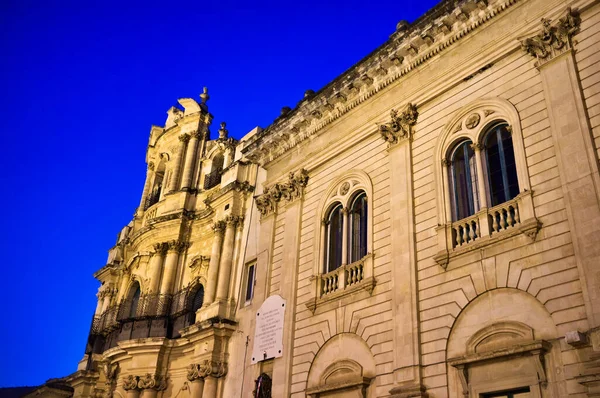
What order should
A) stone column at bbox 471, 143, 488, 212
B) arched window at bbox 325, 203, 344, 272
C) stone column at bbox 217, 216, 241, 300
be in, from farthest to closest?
stone column at bbox 217, 216, 241, 300, arched window at bbox 325, 203, 344, 272, stone column at bbox 471, 143, 488, 212

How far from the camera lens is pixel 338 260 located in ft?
53.9

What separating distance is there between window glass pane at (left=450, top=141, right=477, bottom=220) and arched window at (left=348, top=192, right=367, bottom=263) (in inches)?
121

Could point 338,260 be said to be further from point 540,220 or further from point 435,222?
point 540,220

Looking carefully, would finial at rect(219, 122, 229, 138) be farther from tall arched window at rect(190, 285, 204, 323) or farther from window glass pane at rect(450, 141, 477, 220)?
window glass pane at rect(450, 141, 477, 220)

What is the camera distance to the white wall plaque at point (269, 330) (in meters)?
16.7

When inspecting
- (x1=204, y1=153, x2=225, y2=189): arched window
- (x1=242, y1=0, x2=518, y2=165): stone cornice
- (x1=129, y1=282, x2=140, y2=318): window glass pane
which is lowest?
(x1=129, y1=282, x2=140, y2=318): window glass pane

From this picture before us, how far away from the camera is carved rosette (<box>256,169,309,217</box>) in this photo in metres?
18.5

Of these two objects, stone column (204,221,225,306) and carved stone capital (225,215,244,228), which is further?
carved stone capital (225,215,244,228)

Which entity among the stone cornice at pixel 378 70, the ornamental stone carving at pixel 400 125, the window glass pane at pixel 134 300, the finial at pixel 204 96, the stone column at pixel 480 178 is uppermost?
the finial at pixel 204 96

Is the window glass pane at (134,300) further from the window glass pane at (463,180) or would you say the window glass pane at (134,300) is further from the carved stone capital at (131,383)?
the window glass pane at (463,180)

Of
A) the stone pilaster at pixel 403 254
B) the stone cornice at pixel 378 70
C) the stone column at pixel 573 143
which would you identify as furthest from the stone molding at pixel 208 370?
the stone column at pixel 573 143

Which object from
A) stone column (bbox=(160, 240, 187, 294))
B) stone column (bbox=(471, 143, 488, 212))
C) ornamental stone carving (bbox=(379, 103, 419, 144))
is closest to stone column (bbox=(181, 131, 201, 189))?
stone column (bbox=(160, 240, 187, 294))

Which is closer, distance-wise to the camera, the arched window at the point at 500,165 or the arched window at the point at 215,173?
the arched window at the point at 500,165

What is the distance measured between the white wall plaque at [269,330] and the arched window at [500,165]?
701cm
